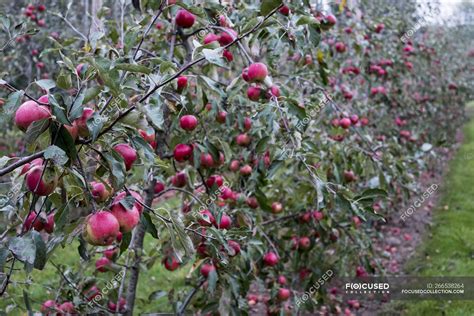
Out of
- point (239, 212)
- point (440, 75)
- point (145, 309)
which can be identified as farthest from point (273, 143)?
point (440, 75)

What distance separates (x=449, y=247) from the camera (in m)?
4.43

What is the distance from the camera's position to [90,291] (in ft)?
6.91

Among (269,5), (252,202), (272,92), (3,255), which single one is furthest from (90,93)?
(252,202)

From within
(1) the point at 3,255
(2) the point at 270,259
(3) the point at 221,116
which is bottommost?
(2) the point at 270,259

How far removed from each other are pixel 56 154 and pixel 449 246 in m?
4.29

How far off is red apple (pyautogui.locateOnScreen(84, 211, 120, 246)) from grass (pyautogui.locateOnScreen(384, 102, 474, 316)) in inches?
113

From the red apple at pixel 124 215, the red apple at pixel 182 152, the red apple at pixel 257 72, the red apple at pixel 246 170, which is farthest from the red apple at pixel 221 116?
the red apple at pixel 124 215

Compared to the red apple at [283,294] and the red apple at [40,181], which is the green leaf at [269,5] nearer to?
the red apple at [40,181]

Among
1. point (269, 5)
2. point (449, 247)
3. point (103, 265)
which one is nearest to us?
point (269, 5)

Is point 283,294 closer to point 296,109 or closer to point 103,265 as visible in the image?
point 103,265

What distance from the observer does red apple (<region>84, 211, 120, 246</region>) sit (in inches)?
38.8

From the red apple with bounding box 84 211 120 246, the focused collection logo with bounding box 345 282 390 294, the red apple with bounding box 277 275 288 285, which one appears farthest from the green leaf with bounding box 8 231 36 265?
the focused collection logo with bounding box 345 282 390 294

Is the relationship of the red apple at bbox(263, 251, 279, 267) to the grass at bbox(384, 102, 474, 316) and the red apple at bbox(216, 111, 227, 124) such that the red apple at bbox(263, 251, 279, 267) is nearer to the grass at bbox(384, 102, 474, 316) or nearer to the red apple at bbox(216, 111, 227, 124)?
the red apple at bbox(216, 111, 227, 124)

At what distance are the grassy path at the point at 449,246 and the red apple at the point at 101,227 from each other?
2877mm
